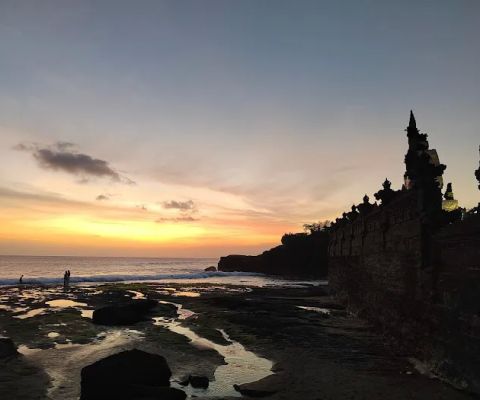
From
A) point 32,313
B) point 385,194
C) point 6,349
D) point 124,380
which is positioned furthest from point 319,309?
point 124,380

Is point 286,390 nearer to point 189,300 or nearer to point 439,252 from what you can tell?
point 439,252

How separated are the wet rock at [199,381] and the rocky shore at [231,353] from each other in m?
0.11

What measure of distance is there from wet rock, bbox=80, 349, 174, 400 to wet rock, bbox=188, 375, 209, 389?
1076 millimetres

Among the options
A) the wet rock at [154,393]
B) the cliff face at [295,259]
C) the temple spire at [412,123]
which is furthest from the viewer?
the cliff face at [295,259]

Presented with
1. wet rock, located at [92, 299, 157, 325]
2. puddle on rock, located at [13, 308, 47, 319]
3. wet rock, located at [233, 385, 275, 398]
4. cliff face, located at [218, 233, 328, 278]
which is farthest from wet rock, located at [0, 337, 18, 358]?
cliff face, located at [218, 233, 328, 278]

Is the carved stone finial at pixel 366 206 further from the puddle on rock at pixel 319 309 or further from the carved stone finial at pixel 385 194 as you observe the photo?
the puddle on rock at pixel 319 309

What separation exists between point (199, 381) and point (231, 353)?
165 inches

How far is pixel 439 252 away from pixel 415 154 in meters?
3.52

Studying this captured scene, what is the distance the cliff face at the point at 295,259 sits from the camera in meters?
92.9

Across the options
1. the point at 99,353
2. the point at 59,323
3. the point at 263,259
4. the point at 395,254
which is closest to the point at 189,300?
the point at 59,323

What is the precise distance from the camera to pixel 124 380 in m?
9.76

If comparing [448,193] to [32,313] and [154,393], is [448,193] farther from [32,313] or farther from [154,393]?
[32,313]

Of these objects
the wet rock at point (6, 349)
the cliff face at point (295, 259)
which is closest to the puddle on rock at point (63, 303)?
the wet rock at point (6, 349)

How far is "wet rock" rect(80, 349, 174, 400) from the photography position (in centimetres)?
948
